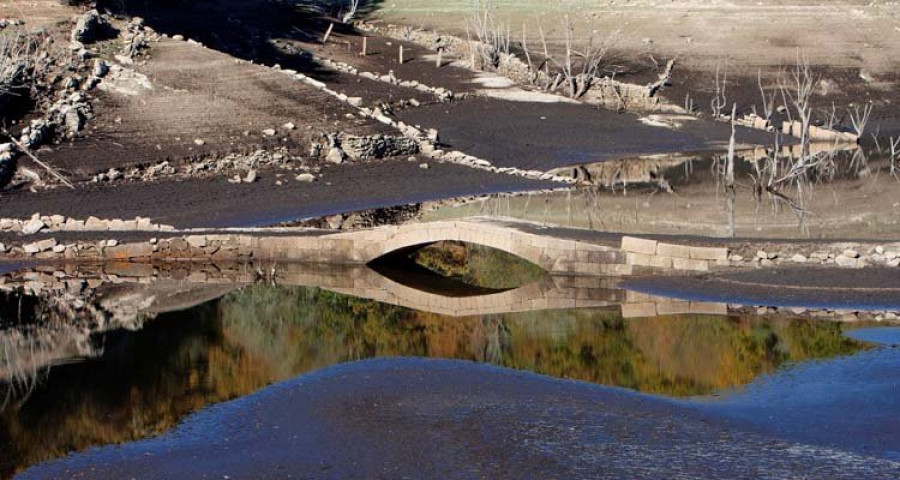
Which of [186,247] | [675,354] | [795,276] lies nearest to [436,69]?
[186,247]

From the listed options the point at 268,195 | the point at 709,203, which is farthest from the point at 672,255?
the point at 268,195

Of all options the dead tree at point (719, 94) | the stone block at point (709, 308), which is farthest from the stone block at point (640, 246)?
the dead tree at point (719, 94)

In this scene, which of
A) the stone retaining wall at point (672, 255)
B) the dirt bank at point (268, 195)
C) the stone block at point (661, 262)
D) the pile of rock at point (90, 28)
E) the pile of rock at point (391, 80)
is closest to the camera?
the stone retaining wall at point (672, 255)

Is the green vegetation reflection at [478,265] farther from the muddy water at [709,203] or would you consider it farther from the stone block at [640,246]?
the muddy water at [709,203]

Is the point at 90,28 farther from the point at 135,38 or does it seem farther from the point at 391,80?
the point at 391,80

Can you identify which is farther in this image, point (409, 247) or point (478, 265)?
point (409, 247)
